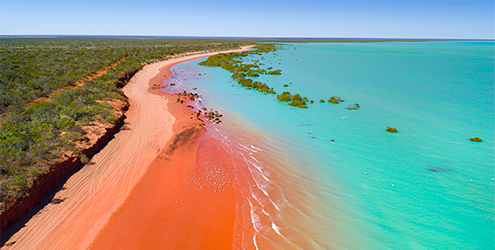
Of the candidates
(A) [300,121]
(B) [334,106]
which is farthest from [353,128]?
(B) [334,106]

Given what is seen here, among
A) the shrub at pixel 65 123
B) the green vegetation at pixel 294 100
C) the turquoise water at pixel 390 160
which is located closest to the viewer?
the turquoise water at pixel 390 160

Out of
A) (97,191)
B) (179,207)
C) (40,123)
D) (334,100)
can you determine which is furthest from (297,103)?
(40,123)

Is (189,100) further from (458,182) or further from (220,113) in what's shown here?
(458,182)

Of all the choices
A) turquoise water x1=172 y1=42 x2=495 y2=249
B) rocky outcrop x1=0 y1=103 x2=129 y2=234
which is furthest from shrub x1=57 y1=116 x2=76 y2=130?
turquoise water x1=172 y1=42 x2=495 y2=249

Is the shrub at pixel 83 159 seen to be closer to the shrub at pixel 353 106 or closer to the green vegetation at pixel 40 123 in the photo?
the green vegetation at pixel 40 123

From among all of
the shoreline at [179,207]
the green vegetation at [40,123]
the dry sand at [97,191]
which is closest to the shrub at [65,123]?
the green vegetation at [40,123]

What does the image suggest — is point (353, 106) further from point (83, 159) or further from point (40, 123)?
point (40, 123)

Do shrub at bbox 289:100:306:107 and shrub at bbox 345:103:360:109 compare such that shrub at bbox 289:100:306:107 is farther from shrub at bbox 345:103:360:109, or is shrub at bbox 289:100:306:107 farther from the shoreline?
the shoreline
